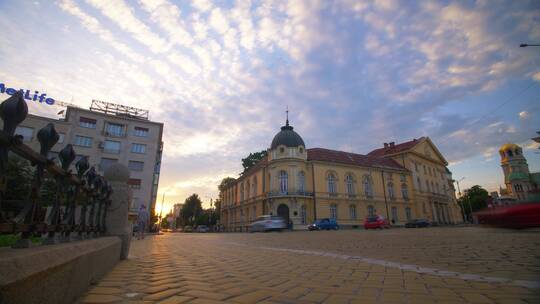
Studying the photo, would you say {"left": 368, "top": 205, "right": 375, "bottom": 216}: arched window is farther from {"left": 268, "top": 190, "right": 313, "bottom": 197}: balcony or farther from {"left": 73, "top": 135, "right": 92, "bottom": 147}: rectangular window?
{"left": 73, "top": 135, "right": 92, "bottom": 147}: rectangular window

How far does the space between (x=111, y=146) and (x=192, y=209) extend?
4044cm

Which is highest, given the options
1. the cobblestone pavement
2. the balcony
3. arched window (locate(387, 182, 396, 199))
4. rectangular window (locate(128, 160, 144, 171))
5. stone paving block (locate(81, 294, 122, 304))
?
rectangular window (locate(128, 160, 144, 171))

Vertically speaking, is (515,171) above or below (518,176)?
above

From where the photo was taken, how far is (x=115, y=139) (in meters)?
Answer: 34.4

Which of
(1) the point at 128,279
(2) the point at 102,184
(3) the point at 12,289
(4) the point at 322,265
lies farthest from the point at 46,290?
(4) the point at 322,265

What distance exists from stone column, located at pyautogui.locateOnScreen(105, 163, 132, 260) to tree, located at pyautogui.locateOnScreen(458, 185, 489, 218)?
7750 cm

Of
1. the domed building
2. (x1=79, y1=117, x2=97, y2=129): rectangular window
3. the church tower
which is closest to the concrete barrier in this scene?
(x1=79, y1=117, x2=97, y2=129): rectangular window

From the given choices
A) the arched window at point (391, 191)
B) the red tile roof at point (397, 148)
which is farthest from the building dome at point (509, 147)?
the arched window at point (391, 191)

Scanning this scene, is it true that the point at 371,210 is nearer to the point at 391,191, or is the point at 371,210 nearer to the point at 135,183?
the point at 391,191

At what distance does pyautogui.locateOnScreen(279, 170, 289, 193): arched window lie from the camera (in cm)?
3338

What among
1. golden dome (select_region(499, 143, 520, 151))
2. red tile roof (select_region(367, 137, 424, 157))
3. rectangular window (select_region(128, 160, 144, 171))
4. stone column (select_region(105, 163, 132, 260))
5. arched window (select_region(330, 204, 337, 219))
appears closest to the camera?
stone column (select_region(105, 163, 132, 260))

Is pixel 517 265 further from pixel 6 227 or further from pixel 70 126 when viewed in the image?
pixel 70 126

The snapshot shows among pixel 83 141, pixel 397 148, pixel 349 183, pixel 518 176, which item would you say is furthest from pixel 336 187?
pixel 518 176

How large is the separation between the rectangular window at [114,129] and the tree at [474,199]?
244 feet
